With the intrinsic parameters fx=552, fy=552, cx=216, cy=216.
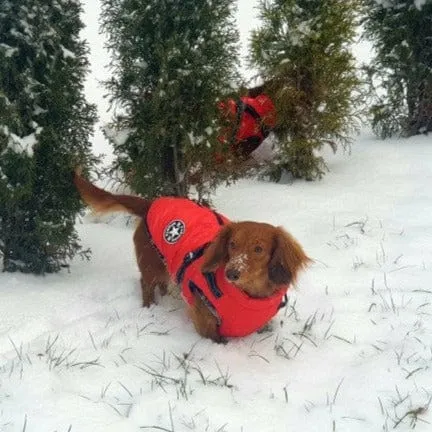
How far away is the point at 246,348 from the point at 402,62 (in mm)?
4340

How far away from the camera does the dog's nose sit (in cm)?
266

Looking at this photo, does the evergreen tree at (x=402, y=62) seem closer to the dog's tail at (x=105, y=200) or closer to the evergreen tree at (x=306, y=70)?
the evergreen tree at (x=306, y=70)

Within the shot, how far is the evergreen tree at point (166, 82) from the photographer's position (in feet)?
13.0

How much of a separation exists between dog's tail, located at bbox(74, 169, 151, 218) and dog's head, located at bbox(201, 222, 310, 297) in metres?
0.90

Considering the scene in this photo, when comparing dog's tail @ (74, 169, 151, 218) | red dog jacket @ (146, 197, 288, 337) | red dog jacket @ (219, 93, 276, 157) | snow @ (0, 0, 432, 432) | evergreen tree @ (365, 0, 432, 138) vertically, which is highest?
evergreen tree @ (365, 0, 432, 138)

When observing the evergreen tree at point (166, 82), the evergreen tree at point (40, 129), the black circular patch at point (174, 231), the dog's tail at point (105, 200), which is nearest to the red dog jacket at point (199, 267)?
the black circular patch at point (174, 231)

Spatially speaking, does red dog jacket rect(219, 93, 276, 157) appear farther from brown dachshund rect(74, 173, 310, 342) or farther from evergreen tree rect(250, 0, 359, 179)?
brown dachshund rect(74, 173, 310, 342)

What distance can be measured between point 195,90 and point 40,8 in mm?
1272

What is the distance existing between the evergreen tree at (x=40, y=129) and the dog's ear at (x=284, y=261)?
5.17 feet

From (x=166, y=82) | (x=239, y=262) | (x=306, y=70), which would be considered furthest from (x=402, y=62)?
(x=239, y=262)

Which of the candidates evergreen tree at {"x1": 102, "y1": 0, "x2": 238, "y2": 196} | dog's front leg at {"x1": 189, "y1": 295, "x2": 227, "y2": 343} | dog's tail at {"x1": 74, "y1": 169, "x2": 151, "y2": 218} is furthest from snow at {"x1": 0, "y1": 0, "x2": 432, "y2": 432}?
evergreen tree at {"x1": 102, "y1": 0, "x2": 238, "y2": 196}

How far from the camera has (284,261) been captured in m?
2.79

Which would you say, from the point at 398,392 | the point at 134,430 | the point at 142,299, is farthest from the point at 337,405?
the point at 142,299

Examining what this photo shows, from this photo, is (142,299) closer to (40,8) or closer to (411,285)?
(411,285)
